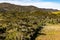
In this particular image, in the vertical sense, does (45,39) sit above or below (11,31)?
below

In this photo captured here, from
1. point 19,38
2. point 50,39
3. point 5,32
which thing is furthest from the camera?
point 50,39

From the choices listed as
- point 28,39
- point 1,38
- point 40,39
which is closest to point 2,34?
point 1,38

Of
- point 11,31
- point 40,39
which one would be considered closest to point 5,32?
point 11,31

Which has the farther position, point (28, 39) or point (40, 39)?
point (40, 39)

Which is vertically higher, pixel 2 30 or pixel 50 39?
pixel 2 30

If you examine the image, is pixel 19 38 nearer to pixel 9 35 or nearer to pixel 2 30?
pixel 9 35

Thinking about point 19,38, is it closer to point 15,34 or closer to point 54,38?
point 15,34

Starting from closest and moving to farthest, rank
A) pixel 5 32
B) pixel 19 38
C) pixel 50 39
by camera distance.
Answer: pixel 19 38 < pixel 5 32 < pixel 50 39

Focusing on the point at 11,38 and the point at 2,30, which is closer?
the point at 11,38
